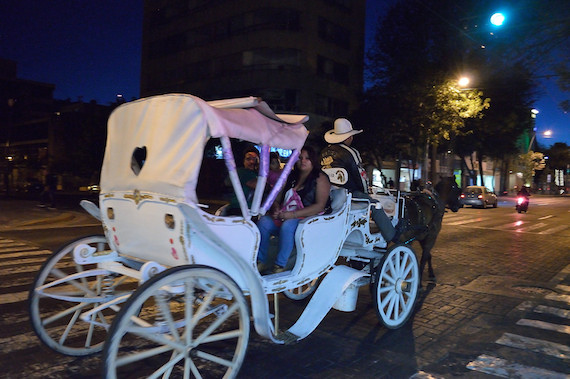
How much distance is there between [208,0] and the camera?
1430 inches

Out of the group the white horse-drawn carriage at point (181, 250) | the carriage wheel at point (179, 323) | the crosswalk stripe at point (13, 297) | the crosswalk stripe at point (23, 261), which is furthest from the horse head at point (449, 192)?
the crosswalk stripe at point (23, 261)

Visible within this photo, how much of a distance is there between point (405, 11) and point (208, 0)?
18.9 metres

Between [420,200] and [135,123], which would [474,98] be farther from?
[135,123]

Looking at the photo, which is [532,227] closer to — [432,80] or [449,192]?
[432,80]

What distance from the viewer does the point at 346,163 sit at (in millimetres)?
5379

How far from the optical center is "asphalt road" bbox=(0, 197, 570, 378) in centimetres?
399

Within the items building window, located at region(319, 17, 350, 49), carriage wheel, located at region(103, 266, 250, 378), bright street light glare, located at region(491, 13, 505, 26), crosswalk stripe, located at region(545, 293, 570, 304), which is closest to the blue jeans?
carriage wheel, located at region(103, 266, 250, 378)

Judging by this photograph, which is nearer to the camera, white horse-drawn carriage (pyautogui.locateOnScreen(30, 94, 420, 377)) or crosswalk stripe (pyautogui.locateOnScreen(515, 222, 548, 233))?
white horse-drawn carriage (pyautogui.locateOnScreen(30, 94, 420, 377))

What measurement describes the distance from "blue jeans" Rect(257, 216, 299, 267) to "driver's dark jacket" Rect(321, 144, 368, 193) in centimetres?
135

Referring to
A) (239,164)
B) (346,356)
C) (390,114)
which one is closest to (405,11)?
(390,114)

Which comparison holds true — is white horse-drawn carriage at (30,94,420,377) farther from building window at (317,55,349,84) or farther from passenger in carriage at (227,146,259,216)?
building window at (317,55,349,84)

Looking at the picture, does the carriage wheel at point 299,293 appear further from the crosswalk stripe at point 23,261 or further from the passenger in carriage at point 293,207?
the crosswalk stripe at point 23,261

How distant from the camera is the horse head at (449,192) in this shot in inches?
302

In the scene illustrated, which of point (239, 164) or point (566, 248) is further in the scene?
point (566, 248)
